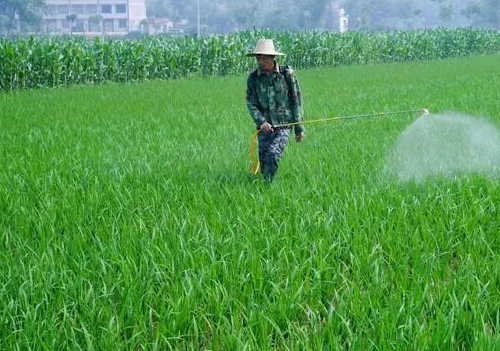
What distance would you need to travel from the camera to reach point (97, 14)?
83.6 metres

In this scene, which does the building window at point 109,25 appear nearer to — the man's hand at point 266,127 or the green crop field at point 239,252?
the green crop field at point 239,252

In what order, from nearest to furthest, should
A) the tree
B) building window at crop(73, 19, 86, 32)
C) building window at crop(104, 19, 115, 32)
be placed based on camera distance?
the tree < building window at crop(73, 19, 86, 32) < building window at crop(104, 19, 115, 32)

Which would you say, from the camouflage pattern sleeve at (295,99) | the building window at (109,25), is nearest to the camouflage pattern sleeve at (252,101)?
the camouflage pattern sleeve at (295,99)

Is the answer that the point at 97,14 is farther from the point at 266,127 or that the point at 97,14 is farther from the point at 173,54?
the point at 266,127

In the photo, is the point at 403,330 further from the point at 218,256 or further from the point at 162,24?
the point at 162,24

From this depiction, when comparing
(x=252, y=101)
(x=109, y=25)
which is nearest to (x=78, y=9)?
(x=109, y=25)

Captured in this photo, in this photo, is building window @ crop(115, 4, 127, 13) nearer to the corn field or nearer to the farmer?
the corn field

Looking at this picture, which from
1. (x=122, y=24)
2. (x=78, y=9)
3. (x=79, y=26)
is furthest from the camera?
(x=122, y=24)

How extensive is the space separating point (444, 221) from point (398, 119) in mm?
6134

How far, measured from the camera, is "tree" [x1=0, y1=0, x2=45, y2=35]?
60.2 metres

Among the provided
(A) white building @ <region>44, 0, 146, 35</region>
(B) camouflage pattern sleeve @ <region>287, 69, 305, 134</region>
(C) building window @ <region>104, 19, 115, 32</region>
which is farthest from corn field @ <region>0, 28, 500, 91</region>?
(C) building window @ <region>104, 19, 115, 32</region>

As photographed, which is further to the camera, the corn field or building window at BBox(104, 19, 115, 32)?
building window at BBox(104, 19, 115, 32)

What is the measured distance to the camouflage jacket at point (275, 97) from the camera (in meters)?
6.08

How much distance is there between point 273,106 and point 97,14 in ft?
266
